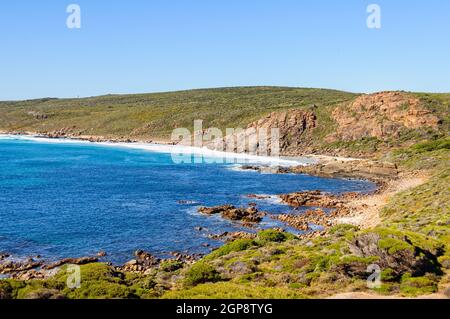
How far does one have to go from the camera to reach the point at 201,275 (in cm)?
2722

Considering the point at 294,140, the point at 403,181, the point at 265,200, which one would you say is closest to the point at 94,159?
the point at 294,140

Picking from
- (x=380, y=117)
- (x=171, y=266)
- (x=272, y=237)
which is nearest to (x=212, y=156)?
(x=380, y=117)

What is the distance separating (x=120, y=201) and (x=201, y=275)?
33007mm

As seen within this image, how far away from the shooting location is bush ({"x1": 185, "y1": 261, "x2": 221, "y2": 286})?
2694cm

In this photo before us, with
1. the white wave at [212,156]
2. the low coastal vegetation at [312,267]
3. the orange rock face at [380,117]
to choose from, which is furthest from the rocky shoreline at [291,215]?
the orange rock face at [380,117]

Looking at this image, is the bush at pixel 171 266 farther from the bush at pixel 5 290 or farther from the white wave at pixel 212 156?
the white wave at pixel 212 156

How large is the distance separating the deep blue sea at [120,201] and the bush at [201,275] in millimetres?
10903

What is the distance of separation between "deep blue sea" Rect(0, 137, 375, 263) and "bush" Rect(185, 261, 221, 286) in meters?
10.9

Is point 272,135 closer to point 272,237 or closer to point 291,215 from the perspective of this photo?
point 291,215

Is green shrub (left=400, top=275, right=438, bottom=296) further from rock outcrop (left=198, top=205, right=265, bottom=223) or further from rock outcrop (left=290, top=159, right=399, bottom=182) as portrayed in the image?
rock outcrop (left=290, top=159, right=399, bottom=182)

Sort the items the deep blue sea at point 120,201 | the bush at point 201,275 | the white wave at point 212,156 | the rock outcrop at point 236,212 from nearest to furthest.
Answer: the bush at point 201,275 < the deep blue sea at point 120,201 < the rock outcrop at point 236,212 < the white wave at point 212,156

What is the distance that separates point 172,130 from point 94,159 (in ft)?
190

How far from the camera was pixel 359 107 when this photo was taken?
118 metres

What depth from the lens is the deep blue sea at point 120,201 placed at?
40.3m
